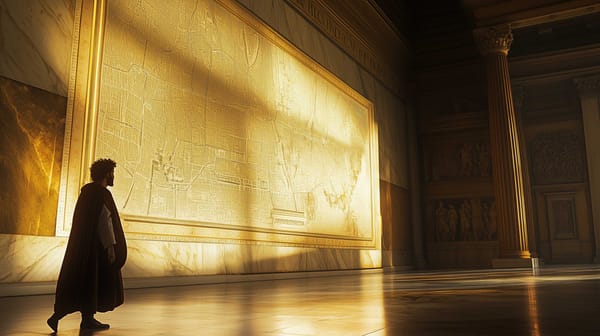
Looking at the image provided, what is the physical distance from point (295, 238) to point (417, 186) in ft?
27.2

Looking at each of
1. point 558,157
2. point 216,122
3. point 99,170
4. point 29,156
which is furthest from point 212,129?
point 558,157

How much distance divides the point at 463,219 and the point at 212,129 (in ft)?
36.6

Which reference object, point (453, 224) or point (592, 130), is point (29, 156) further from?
point (592, 130)

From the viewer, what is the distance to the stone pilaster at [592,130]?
51.7ft

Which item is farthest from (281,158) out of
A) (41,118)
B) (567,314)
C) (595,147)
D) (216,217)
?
(595,147)

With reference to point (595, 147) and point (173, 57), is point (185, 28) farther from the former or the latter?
point (595, 147)

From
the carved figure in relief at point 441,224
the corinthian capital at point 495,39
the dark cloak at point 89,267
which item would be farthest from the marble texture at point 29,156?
the carved figure in relief at point 441,224

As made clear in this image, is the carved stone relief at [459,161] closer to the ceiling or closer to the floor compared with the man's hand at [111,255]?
closer to the ceiling

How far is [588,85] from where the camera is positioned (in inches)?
632

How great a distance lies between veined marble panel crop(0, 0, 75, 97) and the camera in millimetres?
5211

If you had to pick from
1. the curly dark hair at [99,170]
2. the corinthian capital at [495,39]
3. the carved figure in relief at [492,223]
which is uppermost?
the corinthian capital at [495,39]

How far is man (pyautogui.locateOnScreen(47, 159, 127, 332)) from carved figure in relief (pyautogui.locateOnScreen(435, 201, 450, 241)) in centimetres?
1486

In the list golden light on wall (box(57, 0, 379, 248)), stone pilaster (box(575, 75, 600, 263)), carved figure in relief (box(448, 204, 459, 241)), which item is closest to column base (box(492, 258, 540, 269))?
carved figure in relief (box(448, 204, 459, 241))

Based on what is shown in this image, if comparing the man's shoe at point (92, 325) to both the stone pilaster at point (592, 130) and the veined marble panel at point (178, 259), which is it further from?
the stone pilaster at point (592, 130)
